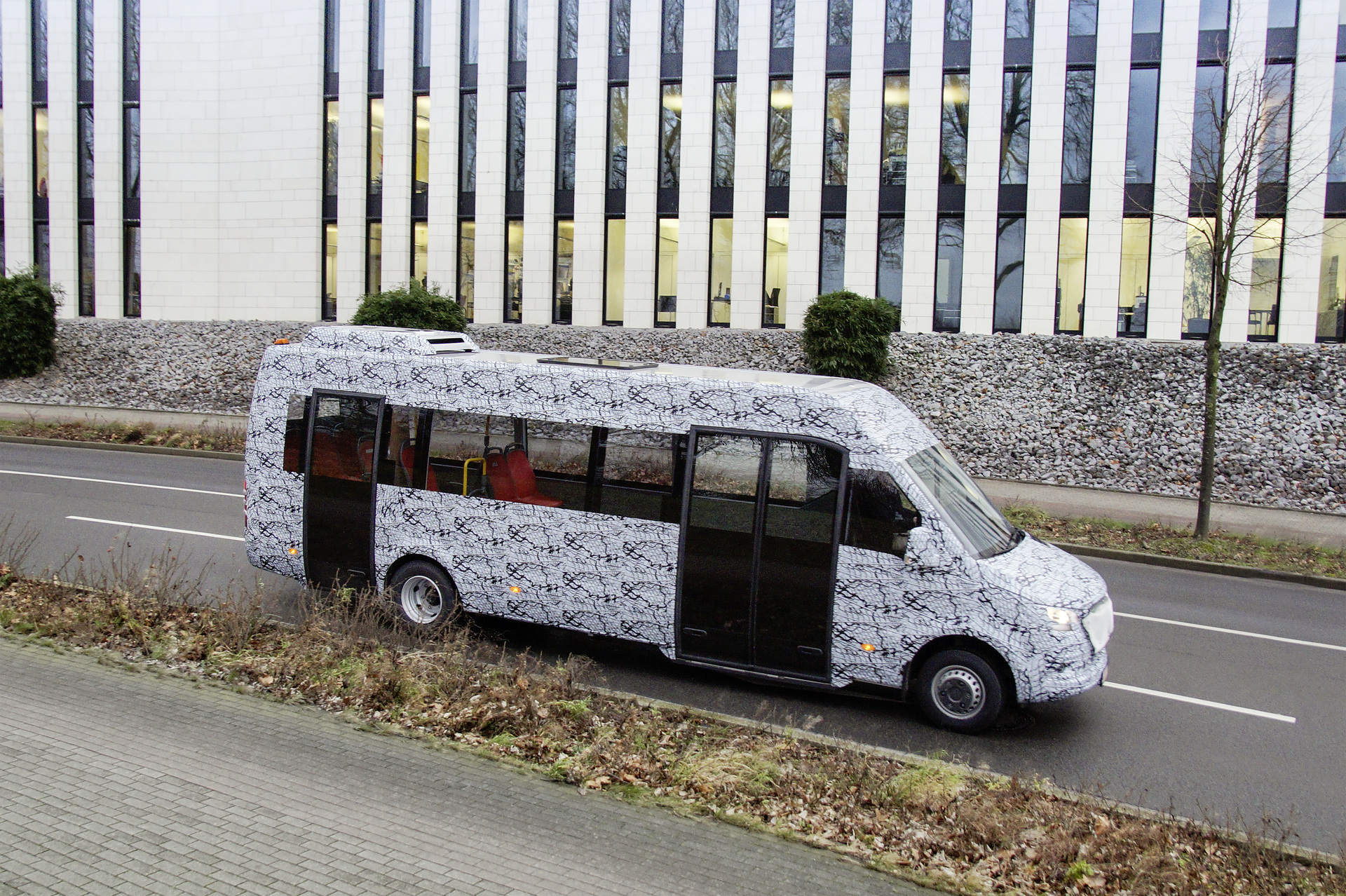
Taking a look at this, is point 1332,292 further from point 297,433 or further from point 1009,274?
point 297,433

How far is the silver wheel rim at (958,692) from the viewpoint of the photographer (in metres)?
7.23

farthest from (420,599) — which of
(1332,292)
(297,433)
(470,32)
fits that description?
(470,32)

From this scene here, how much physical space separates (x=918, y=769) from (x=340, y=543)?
5.64 m

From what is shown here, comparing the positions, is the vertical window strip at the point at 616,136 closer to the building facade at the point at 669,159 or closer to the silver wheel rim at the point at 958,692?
the building facade at the point at 669,159

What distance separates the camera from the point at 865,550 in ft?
24.2

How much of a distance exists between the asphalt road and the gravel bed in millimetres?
5838

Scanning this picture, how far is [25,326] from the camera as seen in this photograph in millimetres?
28109

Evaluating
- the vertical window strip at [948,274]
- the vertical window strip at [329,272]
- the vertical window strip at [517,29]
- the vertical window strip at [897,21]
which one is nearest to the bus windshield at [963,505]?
the vertical window strip at [948,274]

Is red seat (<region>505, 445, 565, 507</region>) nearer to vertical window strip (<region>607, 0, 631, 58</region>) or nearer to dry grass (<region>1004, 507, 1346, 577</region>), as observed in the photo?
dry grass (<region>1004, 507, 1346, 577</region>)

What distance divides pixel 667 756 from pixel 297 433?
5.23 meters

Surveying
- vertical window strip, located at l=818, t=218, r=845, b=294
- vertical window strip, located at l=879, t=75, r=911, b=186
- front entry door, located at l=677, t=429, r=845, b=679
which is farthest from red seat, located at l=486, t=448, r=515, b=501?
vertical window strip, located at l=879, t=75, r=911, b=186

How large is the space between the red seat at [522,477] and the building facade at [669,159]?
19.5 m

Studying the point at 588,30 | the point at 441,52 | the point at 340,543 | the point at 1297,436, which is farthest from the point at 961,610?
the point at 441,52

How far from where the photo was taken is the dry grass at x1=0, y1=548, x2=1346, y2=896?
496 cm
